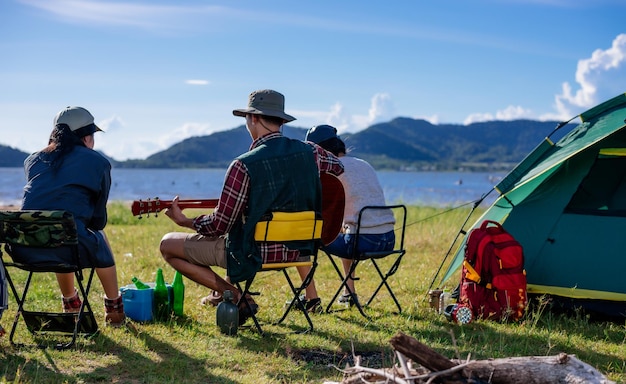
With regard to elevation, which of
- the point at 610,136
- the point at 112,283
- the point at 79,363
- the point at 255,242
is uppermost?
the point at 610,136

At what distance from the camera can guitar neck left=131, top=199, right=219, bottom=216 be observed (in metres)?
4.70

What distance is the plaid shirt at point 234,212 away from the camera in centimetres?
456

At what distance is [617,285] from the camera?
559 centimetres

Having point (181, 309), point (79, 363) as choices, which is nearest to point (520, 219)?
point (181, 309)

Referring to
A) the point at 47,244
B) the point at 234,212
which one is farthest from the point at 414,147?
the point at 47,244

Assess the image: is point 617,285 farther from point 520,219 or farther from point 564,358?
point 564,358

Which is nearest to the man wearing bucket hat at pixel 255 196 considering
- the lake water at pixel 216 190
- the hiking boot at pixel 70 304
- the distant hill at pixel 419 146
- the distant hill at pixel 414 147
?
the hiking boot at pixel 70 304

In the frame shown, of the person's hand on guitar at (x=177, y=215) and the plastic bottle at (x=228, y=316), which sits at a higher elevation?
the person's hand on guitar at (x=177, y=215)

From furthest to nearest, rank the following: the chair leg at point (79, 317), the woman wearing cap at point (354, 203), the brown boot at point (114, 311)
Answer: the woman wearing cap at point (354, 203), the brown boot at point (114, 311), the chair leg at point (79, 317)

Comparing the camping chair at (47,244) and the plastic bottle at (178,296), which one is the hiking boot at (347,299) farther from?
the camping chair at (47,244)

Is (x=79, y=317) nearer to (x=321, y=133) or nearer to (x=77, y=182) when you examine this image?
(x=77, y=182)

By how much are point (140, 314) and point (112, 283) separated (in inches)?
14.6

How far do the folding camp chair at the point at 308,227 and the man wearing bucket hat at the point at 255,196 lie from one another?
0.20 ft

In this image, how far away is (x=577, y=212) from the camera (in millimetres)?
5883
